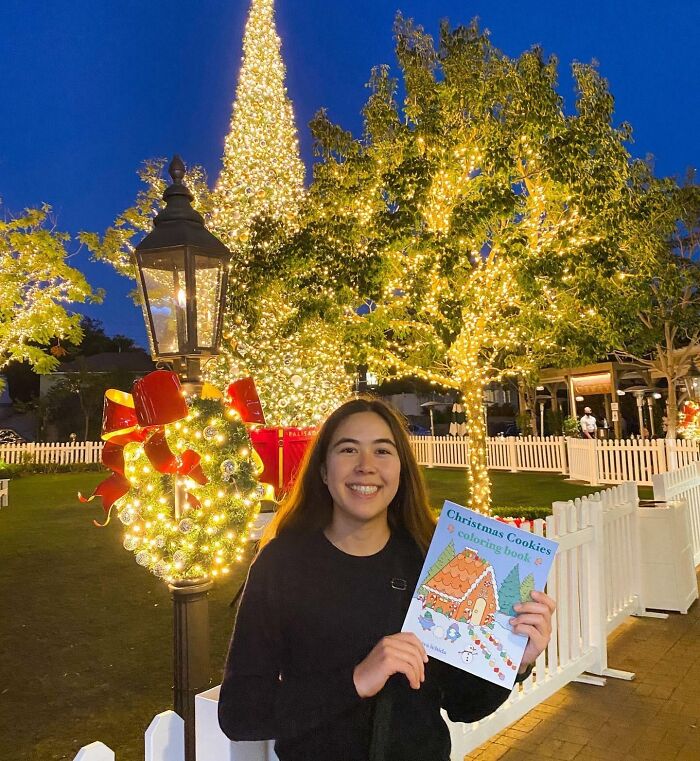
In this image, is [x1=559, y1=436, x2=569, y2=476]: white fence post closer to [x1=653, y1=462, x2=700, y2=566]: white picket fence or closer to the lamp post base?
[x1=653, y1=462, x2=700, y2=566]: white picket fence

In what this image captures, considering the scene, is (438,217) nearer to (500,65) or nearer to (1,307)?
(500,65)

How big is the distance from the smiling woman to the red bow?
1.39 m

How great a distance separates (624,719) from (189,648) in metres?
2.64

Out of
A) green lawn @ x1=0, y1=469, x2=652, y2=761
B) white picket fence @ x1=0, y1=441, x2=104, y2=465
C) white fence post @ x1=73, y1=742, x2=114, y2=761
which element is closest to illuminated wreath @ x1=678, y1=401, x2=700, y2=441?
green lawn @ x1=0, y1=469, x2=652, y2=761

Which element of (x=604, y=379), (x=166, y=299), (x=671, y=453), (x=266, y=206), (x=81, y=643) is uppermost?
(x=266, y=206)

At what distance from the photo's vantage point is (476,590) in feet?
4.89

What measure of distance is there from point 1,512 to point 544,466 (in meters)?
14.6

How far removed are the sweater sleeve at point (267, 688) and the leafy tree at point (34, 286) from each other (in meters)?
17.7

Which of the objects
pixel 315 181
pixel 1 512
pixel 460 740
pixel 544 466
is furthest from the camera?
pixel 544 466

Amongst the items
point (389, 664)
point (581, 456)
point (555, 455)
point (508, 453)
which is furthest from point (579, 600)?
point (508, 453)

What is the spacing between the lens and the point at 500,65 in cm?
765

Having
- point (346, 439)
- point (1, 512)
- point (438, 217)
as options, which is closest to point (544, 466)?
point (438, 217)

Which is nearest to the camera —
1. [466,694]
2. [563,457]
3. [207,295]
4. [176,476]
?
[466,694]

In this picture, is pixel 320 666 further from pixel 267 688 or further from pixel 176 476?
pixel 176 476
